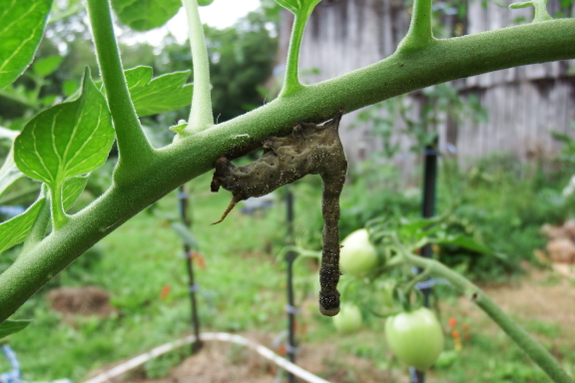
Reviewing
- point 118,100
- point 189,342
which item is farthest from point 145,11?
point 189,342

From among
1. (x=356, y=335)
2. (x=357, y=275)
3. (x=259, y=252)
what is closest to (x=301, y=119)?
(x=357, y=275)

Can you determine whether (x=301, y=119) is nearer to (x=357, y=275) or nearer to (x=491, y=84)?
(x=357, y=275)

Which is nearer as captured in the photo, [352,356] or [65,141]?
[65,141]

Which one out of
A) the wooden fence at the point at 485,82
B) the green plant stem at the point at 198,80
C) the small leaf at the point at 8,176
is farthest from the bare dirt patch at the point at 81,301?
the green plant stem at the point at 198,80

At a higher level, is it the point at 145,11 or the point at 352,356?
the point at 145,11

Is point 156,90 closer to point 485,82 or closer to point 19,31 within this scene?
point 19,31
